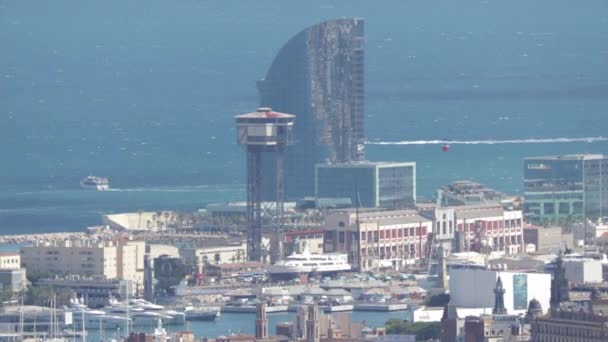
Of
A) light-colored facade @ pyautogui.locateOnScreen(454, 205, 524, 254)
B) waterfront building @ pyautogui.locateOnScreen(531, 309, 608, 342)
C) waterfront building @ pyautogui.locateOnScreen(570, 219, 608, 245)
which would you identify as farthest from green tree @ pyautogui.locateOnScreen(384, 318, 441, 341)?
light-colored facade @ pyautogui.locateOnScreen(454, 205, 524, 254)

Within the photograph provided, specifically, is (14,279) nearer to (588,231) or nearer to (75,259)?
(75,259)

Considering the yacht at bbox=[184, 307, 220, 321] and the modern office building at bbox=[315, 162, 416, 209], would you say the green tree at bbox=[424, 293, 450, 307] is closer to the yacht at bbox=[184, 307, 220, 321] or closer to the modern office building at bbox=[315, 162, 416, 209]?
the yacht at bbox=[184, 307, 220, 321]

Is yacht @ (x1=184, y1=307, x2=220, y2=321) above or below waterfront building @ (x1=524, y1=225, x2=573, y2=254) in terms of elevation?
below

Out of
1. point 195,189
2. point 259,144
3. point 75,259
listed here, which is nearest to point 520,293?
point 75,259

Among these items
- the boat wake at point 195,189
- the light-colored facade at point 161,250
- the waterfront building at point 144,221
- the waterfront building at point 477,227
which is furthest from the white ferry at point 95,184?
the light-colored facade at point 161,250

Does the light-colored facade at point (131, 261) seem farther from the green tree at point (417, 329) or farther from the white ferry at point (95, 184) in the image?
the white ferry at point (95, 184)

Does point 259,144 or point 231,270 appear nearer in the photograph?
point 231,270

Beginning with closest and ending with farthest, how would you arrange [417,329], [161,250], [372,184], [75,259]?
1. [417,329]
2. [75,259]
3. [161,250]
4. [372,184]
